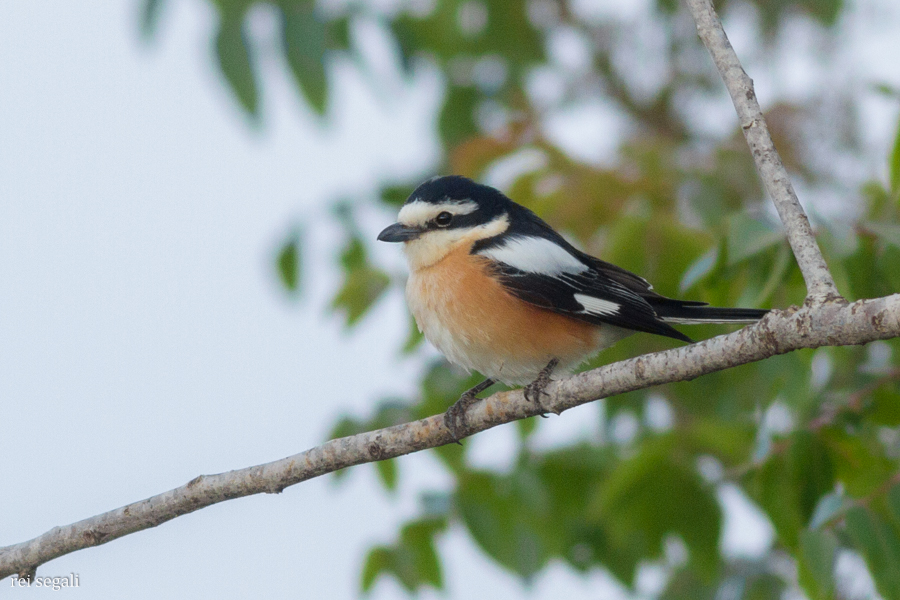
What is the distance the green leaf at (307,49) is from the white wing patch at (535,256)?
1256 mm

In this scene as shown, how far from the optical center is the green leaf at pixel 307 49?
5.01 meters

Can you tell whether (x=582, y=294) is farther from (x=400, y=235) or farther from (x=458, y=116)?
(x=458, y=116)

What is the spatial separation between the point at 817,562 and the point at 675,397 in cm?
187

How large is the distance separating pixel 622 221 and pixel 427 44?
8.37 ft

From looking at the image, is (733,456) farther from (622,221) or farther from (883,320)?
(883,320)

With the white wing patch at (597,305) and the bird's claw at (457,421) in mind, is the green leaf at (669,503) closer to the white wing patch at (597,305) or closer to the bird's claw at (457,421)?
the white wing patch at (597,305)

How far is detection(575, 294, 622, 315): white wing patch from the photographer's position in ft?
13.7

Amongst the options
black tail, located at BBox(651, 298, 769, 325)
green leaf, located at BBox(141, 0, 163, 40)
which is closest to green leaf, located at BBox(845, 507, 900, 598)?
black tail, located at BBox(651, 298, 769, 325)

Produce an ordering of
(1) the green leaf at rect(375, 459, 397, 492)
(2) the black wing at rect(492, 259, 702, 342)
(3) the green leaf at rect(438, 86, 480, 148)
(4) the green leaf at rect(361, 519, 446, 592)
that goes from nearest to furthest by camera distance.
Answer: (2) the black wing at rect(492, 259, 702, 342)
(4) the green leaf at rect(361, 519, 446, 592)
(1) the green leaf at rect(375, 459, 397, 492)
(3) the green leaf at rect(438, 86, 480, 148)

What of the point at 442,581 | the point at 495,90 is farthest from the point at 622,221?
the point at 495,90

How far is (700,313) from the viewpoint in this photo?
397 cm

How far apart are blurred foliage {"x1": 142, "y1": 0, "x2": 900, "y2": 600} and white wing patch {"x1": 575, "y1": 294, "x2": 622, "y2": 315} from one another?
20 centimetres

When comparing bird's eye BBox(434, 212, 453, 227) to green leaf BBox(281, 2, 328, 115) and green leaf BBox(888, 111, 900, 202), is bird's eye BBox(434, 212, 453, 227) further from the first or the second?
green leaf BBox(888, 111, 900, 202)

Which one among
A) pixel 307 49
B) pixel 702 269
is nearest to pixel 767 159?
pixel 702 269
